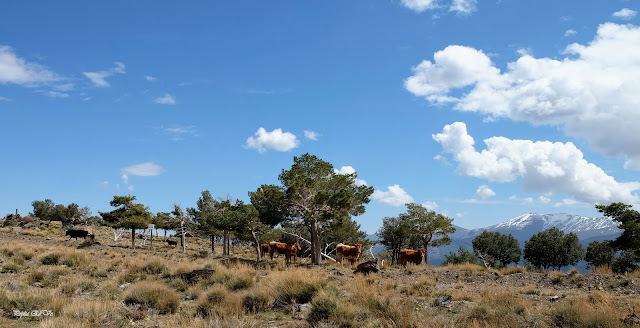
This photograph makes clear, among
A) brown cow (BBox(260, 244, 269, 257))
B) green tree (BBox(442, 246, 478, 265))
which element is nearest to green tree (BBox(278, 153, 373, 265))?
brown cow (BBox(260, 244, 269, 257))

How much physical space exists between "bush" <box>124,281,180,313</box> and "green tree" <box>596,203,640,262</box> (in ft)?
104

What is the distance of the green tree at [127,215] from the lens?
4644cm

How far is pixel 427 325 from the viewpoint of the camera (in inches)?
328

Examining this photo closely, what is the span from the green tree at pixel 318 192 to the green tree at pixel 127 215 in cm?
2635

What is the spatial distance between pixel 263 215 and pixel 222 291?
19.3 m

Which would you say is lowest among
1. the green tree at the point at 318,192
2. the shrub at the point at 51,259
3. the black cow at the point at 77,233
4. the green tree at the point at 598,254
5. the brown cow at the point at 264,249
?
the green tree at the point at 598,254

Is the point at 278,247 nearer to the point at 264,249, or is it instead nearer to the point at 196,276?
the point at 264,249

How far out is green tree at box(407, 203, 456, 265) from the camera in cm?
4881

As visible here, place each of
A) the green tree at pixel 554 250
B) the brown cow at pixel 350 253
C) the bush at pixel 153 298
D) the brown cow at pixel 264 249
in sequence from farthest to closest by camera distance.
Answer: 1. the green tree at pixel 554 250
2. the brown cow at pixel 264 249
3. the brown cow at pixel 350 253
4. the bush at pixel 153 298

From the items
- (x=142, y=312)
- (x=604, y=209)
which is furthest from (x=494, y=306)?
(x=604, y=209)

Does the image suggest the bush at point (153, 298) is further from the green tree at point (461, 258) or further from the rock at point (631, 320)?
the green tree at point (461, 258)

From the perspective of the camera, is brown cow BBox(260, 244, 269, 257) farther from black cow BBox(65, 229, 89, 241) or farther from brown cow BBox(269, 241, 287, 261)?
black cow BBox(65, 229, 89, 241)

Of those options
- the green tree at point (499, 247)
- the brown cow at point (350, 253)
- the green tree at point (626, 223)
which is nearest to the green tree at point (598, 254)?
the green tree at point (499, 247)

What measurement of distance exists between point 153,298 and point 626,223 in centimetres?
3255
